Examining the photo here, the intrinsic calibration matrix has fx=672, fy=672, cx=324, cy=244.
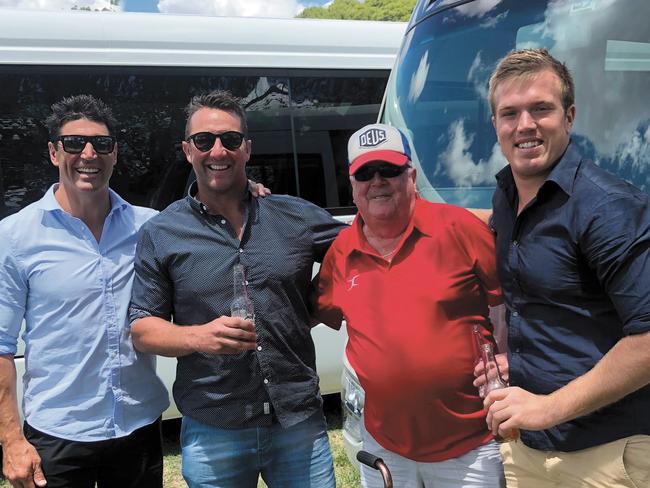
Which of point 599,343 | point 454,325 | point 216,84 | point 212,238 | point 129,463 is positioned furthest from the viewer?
point 216,84

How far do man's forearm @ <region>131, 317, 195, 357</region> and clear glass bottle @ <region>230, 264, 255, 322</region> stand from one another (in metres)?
0.19

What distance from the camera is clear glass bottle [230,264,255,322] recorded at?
8.07 ft

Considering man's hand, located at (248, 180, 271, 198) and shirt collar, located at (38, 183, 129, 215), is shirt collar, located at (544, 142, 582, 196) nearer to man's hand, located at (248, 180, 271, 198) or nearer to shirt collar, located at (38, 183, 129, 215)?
man's hand, located at (248, 180, 271, 198)

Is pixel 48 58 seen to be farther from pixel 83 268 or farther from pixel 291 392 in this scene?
pixel 291 392

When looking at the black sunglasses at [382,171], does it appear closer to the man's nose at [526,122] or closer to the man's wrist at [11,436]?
the man's nose at [526,122]

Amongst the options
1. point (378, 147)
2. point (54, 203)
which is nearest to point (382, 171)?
point (378, 147)

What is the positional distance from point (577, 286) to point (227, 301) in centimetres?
127

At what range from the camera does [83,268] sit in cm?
262

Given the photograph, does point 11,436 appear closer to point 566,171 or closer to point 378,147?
point 378,147

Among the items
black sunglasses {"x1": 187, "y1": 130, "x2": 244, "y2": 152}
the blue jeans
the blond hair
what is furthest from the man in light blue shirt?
the blond hair

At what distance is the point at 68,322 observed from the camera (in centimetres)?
259

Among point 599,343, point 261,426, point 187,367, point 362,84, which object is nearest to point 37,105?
point 362,84

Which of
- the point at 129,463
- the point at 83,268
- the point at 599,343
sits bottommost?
the point at 129,463

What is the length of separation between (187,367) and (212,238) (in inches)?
20.3
